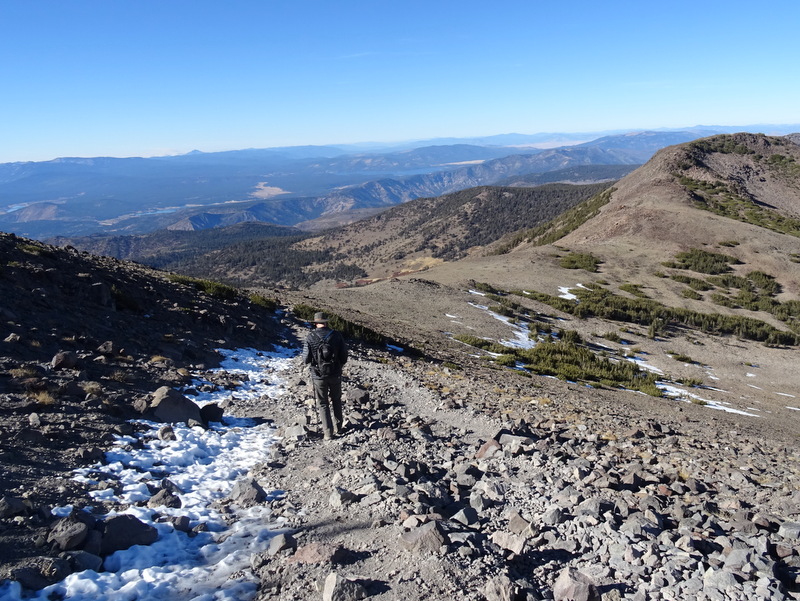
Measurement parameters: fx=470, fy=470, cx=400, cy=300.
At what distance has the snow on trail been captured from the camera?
379 centimetres

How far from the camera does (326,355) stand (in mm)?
7180

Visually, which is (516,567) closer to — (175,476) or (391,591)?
(391,591)

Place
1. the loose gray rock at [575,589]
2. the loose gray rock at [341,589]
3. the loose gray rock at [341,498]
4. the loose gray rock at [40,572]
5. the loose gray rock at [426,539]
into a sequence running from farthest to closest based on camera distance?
the loose gray rock at [341,498], the loose gray rock at [426,539], the loose gray rock at [575,589], the loose gray rock at [341,589], the loose gray rock at [40,572]

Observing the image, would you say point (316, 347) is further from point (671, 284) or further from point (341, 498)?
point (671, 284)

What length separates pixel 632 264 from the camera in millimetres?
38969

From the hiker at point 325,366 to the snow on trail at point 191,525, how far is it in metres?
0.92

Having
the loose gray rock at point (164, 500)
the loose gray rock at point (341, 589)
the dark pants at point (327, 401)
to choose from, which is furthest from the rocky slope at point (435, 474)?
the loose gray rock at point (164, 500)

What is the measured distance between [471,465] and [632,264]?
124 ft

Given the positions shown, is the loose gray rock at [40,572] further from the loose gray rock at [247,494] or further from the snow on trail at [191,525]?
the loose gray rock at [247,494]

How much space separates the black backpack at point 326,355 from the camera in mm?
7191

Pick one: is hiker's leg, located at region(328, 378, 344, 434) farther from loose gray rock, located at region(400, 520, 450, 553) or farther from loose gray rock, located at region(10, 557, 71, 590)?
loose gray rock, located at region(10, 557, 71, 590)

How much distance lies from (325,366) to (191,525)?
114 inches

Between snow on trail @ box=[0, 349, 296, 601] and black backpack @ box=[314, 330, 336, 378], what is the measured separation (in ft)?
4.34

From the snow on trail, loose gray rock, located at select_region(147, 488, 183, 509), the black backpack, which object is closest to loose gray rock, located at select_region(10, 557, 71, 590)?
the snow on trail
